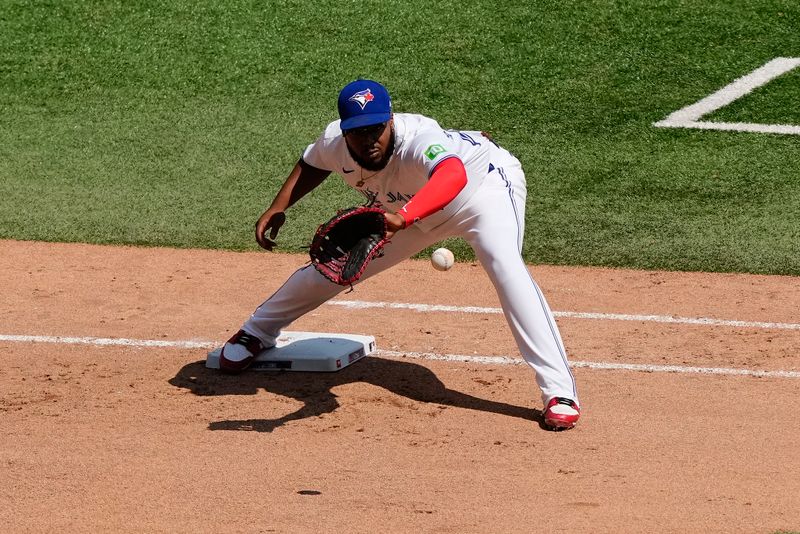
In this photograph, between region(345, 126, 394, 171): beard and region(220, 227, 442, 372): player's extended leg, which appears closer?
region(345, 126, 394, 171): beard

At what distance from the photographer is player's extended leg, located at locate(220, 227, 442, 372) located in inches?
247

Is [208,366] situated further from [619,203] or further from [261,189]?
[619,203]

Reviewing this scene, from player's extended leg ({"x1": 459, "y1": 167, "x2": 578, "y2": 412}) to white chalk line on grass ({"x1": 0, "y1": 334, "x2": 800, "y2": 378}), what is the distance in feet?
3.09

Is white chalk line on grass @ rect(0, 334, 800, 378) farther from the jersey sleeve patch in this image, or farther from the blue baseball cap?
the blue baseball cap

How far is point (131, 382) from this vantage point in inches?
254

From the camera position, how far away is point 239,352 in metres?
6.58

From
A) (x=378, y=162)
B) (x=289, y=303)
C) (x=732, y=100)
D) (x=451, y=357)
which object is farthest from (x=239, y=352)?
(x=732, y=100)

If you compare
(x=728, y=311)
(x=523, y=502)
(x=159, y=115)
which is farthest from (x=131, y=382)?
(x=159, y=115)

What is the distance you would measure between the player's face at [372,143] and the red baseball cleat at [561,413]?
143 cm

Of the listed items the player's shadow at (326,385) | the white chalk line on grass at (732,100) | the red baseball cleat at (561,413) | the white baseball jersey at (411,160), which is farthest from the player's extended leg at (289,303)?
the white chalk line on grass at (732,100)

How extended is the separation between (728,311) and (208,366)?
132 inches

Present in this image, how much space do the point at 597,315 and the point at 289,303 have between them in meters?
2.17

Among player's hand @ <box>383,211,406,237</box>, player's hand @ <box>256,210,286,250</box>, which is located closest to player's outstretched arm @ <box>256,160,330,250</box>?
player's hand @ <box>256,210,286,250</box>

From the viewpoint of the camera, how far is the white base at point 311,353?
6.59 m
